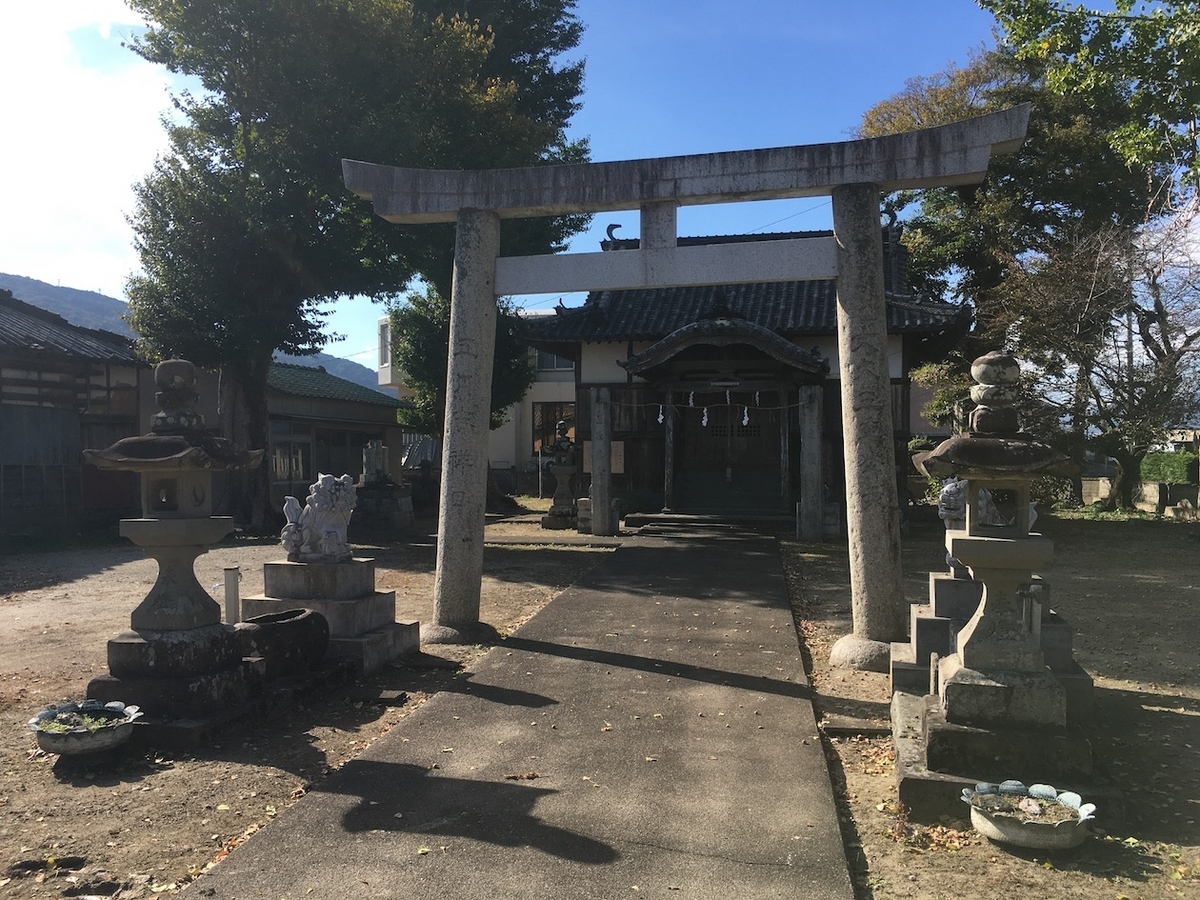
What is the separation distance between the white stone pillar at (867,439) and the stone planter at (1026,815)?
2.88 metres

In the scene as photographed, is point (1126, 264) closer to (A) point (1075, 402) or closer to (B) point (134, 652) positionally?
(A) point (1075, 402)

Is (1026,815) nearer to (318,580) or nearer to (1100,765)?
(1100,765)

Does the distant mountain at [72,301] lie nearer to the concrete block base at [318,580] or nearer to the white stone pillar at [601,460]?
the white stone pillar at [601,460]

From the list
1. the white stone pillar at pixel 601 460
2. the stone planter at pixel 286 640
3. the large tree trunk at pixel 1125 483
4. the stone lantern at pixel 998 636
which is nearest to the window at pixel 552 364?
the white stone pillar at pixel 601 460

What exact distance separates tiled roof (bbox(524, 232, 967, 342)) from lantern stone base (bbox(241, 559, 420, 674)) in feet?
36.0

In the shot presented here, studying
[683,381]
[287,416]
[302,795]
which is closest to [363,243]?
[683,381]

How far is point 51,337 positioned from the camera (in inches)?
722

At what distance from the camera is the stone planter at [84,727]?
4.59 metres

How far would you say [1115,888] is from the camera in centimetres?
348

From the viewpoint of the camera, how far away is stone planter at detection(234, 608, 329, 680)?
5.79 metres

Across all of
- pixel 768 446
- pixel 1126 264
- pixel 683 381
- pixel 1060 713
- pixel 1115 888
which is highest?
pixel 1126 264

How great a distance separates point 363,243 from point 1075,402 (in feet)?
51.8

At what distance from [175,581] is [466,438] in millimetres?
3051

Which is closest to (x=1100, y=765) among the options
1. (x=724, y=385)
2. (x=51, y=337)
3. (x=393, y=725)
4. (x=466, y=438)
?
(x=393, y=725)
